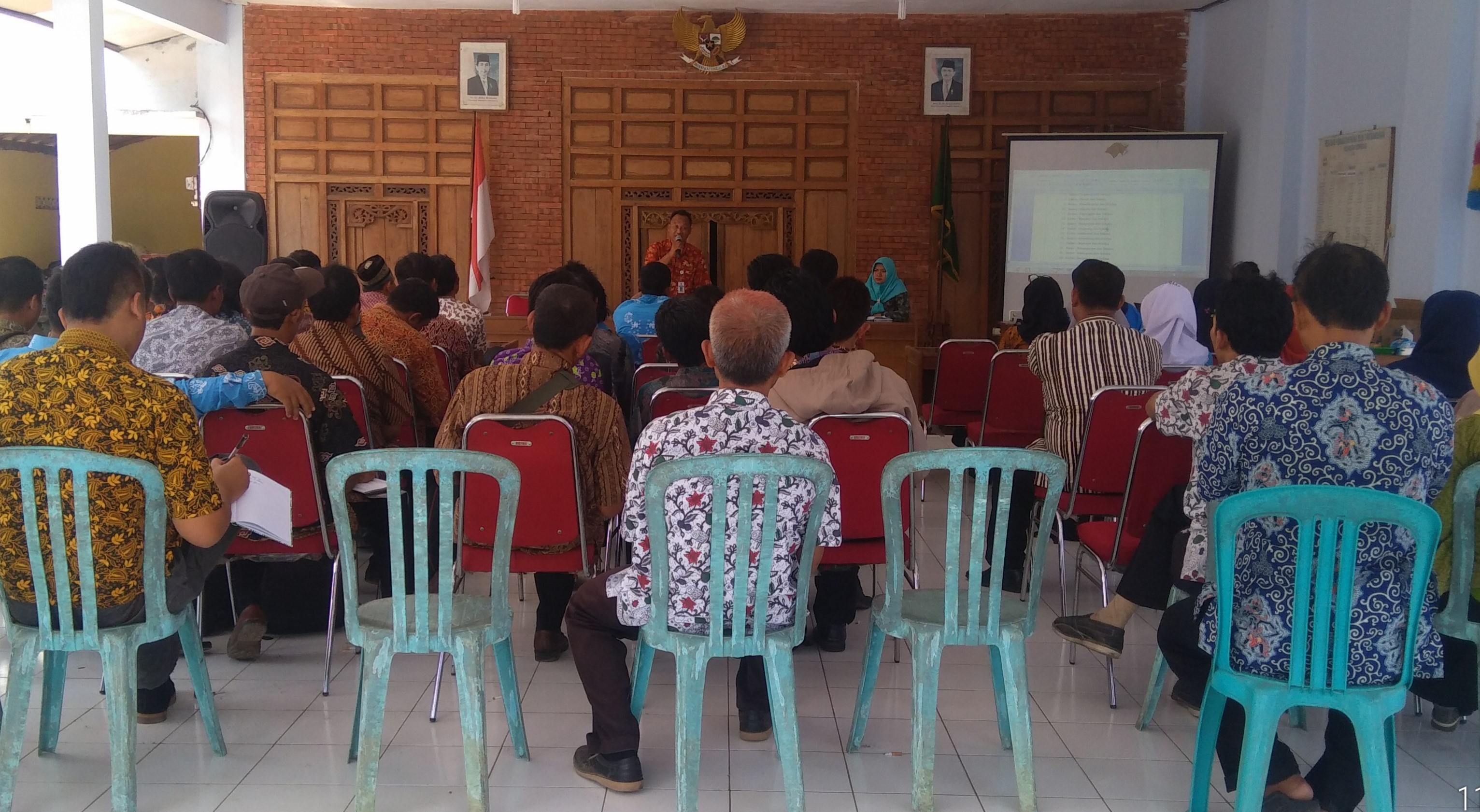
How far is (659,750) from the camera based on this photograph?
2.96 meters

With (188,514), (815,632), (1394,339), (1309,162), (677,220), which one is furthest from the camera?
(677,220)

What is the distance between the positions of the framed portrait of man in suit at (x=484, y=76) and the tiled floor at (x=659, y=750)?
6347mm

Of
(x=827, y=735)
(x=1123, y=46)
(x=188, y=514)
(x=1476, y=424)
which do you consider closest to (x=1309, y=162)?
(x=1123, y=46)

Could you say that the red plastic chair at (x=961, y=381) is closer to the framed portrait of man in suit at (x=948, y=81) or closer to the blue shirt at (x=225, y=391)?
the blue shirt at (x=225, y=391)

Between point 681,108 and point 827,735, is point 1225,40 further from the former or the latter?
point 827,735

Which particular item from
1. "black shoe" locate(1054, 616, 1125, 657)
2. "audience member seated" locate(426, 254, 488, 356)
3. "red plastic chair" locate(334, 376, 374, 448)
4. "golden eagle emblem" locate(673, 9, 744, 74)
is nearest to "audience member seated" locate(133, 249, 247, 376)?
"red plastic chair" locate(334, 376, 374, 448)

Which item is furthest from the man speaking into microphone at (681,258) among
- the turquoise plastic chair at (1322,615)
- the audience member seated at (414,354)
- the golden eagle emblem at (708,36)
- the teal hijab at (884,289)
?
the turquoise plastic chair at (1322,615)

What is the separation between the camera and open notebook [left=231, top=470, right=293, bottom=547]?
2.70 metres

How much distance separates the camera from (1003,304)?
29.3 ft

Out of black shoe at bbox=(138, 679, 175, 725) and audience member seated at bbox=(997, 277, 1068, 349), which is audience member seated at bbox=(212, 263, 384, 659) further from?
audience member seated at bbox=(997, 277, 1068, 349)

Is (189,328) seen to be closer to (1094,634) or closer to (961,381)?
(1094,634)

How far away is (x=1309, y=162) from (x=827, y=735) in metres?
6.19

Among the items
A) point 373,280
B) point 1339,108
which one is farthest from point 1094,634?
point 1339,108

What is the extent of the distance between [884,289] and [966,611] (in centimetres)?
570
